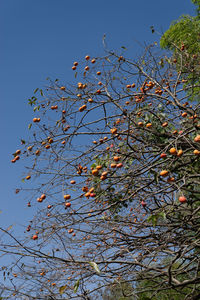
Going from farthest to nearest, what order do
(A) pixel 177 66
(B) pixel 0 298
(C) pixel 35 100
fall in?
(A) pixel 177 66, (C) pixel 35 100, (B) pixel 0 298

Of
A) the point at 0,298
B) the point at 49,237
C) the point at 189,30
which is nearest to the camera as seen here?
the point at 0,298

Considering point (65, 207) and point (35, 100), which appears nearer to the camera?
point (65, 207)

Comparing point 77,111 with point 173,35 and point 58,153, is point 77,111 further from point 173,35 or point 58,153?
point 173,35

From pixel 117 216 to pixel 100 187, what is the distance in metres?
0.49

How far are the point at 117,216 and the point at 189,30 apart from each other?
5697 mm

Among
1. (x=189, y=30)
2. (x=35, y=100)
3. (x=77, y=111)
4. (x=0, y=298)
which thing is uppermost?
(x=189, y=30)

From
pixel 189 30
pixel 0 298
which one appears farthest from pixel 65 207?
pixel 189 30

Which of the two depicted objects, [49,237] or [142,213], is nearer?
[49,237]

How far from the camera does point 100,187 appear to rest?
295 cm

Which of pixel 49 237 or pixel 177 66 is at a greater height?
pixel 177 66

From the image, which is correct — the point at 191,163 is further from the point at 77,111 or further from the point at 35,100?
the point at 35,100

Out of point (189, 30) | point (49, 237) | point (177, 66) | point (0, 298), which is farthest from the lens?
point (189, 30)

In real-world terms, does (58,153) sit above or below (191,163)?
above

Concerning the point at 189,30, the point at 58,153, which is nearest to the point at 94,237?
the point at 58,153
